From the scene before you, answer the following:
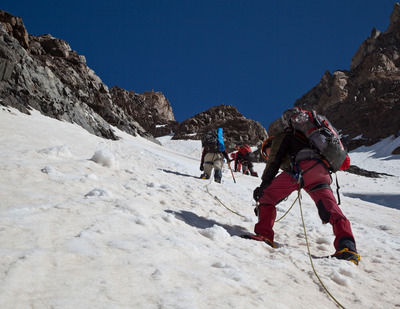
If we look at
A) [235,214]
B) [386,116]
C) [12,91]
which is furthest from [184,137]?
[235,214]

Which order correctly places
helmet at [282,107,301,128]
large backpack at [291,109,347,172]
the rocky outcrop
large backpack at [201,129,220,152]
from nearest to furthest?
large backpack at [291,109,347,172] → helmet at [282,107,301,128] → large backpack at [201,129,220,152] → the rocky outcrop

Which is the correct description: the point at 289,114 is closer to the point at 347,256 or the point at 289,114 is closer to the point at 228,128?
the point at 347,256

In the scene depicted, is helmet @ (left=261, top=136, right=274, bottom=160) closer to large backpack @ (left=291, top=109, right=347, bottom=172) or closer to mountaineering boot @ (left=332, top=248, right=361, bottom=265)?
large backpack @ (left=291, top=109, right=347, bottom=172)

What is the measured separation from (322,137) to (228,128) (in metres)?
70.1

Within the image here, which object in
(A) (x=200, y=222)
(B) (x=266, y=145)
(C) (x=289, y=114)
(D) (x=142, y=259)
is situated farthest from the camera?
(B) (x=266, y=145)

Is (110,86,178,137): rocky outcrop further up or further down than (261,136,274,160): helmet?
further up

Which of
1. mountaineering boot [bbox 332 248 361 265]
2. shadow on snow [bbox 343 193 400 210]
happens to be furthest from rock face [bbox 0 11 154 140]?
shadow on snow [bbox 343 193 400 210]

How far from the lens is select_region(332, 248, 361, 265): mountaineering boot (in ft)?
8.60

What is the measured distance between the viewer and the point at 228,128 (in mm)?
72875

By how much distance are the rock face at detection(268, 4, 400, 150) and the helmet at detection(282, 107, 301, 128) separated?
202 feet

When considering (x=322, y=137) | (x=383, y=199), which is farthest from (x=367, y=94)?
(x=322, y=137)

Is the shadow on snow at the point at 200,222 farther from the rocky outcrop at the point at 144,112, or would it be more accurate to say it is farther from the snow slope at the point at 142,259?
the rocky outcrop at the point at 144,112

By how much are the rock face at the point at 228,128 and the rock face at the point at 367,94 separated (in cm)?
732

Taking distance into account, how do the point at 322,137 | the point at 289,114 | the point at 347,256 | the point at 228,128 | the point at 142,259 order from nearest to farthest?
the point at 142,259 → the point at 347,256 → the point at 322,137 → the point at 289,114 → the point at 228,128
